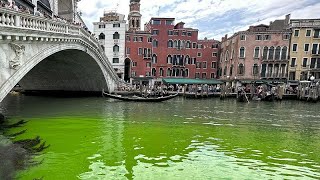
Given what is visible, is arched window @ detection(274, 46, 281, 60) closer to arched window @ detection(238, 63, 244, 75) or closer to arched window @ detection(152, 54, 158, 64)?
arched window @ detection(238, 63, 244, 75)

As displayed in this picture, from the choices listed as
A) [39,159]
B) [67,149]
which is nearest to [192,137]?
[67,149]

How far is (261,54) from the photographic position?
32.8 metres

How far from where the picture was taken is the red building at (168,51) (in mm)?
34906

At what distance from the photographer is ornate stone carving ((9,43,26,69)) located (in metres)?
7.59

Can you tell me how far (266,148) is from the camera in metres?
7.97

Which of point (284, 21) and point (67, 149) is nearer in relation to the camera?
point (67, 149)

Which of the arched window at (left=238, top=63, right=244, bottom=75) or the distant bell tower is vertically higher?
the distant bell tower

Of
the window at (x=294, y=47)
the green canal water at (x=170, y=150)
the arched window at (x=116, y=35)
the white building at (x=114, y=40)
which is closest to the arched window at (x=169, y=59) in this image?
the white building at (x=114, y=40)

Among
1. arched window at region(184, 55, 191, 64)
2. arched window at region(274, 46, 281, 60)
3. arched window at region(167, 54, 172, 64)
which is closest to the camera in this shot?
arched window at region(274, 46, 281, 60)

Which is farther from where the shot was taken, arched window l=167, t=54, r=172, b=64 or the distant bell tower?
the distant bell tower

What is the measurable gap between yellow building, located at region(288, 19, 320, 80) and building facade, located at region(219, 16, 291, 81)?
79 centimetres

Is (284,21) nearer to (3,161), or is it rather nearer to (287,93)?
(287,93)

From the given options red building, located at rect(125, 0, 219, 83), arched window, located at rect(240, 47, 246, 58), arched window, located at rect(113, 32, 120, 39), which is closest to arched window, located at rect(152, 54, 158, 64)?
red building, located at rect(125, 0, 219, 83)

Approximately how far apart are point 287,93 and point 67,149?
88.4ft
